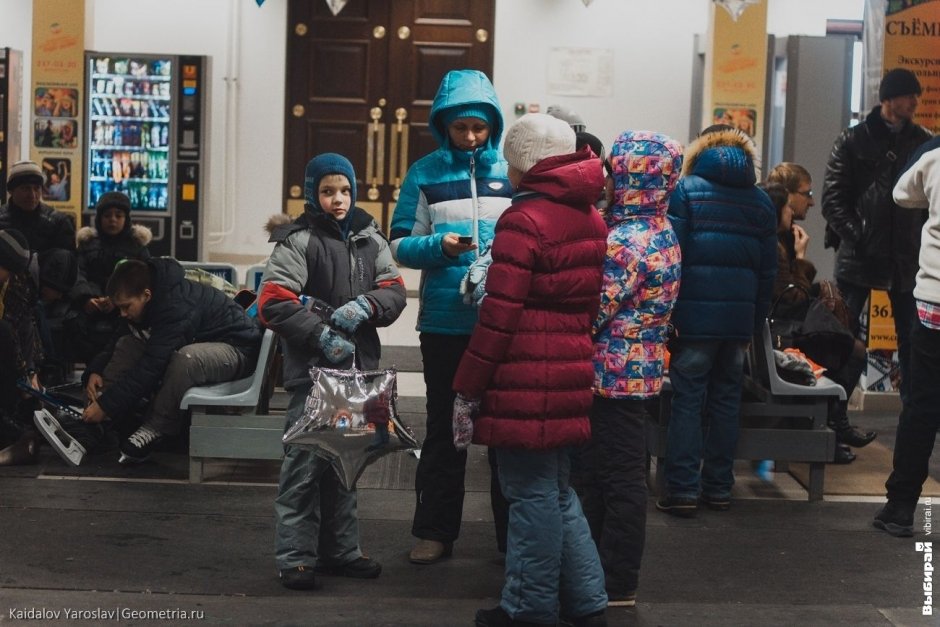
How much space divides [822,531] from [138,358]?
2.95 m

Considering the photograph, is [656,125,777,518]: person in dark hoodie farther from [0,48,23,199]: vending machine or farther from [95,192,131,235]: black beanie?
[0,48,23,199]: vending machine

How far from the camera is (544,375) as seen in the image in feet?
11.9

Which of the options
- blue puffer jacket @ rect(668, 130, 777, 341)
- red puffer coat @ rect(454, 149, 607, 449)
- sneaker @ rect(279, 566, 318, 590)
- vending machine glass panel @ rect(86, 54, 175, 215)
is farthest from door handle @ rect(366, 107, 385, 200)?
red puffer coat @ rect(454, 149, 607, 449)

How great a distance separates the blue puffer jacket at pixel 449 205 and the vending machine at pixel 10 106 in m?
6.04

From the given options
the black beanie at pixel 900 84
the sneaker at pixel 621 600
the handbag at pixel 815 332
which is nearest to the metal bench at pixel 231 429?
the sneaker at pixel 621 600

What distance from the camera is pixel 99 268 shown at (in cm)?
747

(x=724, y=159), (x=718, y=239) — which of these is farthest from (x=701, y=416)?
(x=724, y=159)

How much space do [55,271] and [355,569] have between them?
3.59m

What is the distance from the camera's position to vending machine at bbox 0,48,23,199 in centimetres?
955

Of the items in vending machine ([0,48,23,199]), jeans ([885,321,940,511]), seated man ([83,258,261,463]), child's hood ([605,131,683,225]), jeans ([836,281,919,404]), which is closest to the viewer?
child's hood ([605,131,683,225])

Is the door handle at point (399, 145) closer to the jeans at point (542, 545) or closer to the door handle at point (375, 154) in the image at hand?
the door handle at point (375, 154)

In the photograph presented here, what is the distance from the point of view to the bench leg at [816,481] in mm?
5539

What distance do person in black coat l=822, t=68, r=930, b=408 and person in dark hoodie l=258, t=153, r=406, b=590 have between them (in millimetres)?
2973

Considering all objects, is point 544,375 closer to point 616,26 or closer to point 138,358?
point 138,358
